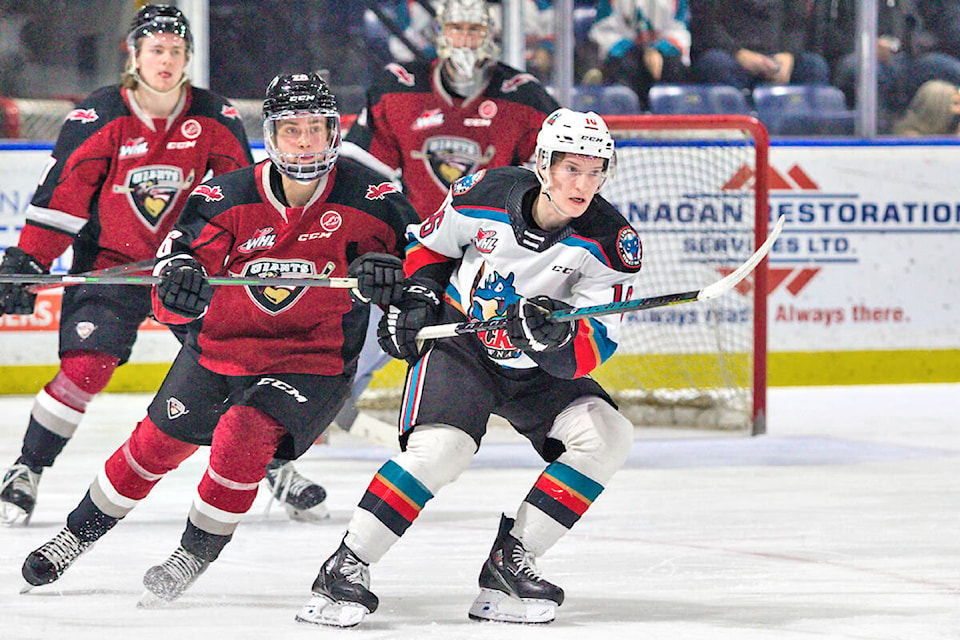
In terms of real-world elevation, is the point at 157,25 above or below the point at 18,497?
above

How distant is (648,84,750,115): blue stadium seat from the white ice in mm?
1460

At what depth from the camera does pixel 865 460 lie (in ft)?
14.4

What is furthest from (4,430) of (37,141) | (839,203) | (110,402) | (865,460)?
(839,203)

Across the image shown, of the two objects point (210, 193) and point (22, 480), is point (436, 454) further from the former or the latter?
point (22, 480)

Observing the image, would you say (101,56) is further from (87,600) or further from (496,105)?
(87,600)

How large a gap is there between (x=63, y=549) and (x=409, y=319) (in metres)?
0.73

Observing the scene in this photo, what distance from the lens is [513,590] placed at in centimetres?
249

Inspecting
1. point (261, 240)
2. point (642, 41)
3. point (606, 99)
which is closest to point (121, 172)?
point (261, 240)

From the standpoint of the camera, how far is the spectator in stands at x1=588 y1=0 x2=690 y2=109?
225 inches

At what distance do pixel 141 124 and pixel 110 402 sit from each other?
7.03 feet

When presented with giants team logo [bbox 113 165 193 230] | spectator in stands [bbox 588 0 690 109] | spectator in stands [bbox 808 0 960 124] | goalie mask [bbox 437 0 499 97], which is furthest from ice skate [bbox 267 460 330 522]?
Result: spectator in stands [bbox 808 0 960 124]

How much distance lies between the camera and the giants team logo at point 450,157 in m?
4.25

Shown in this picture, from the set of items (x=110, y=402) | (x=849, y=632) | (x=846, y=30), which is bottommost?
(x=110, y=402)

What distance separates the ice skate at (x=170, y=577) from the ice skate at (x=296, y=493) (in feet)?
2.86
